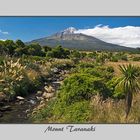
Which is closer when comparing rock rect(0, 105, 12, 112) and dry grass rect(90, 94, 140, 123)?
dry grass rect(90, 94, 140, 123)

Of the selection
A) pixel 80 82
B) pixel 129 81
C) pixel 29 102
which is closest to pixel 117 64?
pixel 129 81

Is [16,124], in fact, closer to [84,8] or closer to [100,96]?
[100,96]

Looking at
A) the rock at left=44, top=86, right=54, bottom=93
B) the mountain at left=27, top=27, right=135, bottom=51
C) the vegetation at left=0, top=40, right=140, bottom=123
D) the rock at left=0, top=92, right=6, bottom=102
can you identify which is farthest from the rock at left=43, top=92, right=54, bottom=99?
the mountain at left=27, top=27, right=135, bottom=51

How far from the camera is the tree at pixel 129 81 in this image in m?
16.3

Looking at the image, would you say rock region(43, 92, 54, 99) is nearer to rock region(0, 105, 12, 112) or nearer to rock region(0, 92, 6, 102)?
rock region(0, 105, 12, 112)

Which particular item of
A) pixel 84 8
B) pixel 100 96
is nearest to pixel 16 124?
pixel 100 96

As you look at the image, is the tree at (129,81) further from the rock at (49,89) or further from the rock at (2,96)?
the rock at (2,96)

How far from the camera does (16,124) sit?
53.0 feet

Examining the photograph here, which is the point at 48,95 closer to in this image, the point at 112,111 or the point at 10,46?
the point at 10,46

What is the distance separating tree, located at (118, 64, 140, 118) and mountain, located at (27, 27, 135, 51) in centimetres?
107

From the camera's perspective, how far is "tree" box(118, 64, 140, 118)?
16.3 metres

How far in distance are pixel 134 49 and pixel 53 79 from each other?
10.7 ft
